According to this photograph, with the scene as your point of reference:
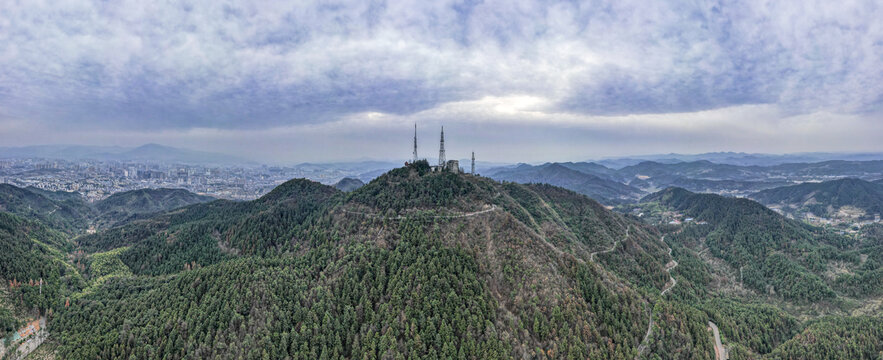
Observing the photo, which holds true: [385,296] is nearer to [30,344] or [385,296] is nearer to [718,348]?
[30,344]

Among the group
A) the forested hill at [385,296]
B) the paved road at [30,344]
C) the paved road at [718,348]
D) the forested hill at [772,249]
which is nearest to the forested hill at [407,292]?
the forested hill at [385,296]

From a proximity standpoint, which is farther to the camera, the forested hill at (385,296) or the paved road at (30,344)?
the paved road at (30,344)

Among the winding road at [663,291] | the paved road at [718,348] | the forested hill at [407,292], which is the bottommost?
the paved road at [718,348]

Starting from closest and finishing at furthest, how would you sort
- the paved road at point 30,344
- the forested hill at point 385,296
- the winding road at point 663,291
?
1. the forested hill at point 385,296
2. the paved road at point 30,344
3. the winding road at point 663,291

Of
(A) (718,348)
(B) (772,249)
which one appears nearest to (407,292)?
(A) (718,348)

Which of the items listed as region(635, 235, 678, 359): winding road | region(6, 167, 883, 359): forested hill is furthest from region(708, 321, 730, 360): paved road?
region(635, 235, 678, 359): winding road

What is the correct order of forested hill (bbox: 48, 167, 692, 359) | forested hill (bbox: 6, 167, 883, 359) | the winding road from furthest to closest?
the winding road
forested hill (bbox: 6, 167, 883, 359)
forested hill (bbox: 48, 167, 692, 359)

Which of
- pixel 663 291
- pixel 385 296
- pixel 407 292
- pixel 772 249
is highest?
pixel 407 292

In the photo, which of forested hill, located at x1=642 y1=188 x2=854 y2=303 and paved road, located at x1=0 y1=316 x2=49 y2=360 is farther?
forested hill, located at x1=642 y1=188 x2=854 y2=303

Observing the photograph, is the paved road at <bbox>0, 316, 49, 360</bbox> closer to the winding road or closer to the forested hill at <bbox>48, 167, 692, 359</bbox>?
the forested hill at <bbox>48, 167, 692, 359</bbox>

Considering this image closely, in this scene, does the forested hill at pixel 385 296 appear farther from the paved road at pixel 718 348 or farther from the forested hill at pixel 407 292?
the paved road at pixel 718 348

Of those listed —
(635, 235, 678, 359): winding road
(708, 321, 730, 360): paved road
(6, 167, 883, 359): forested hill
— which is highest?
(6, 167, 883, 359): forested hill

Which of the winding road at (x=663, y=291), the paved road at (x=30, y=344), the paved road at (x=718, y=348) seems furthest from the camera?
the paved road at (x=718, y=348)
